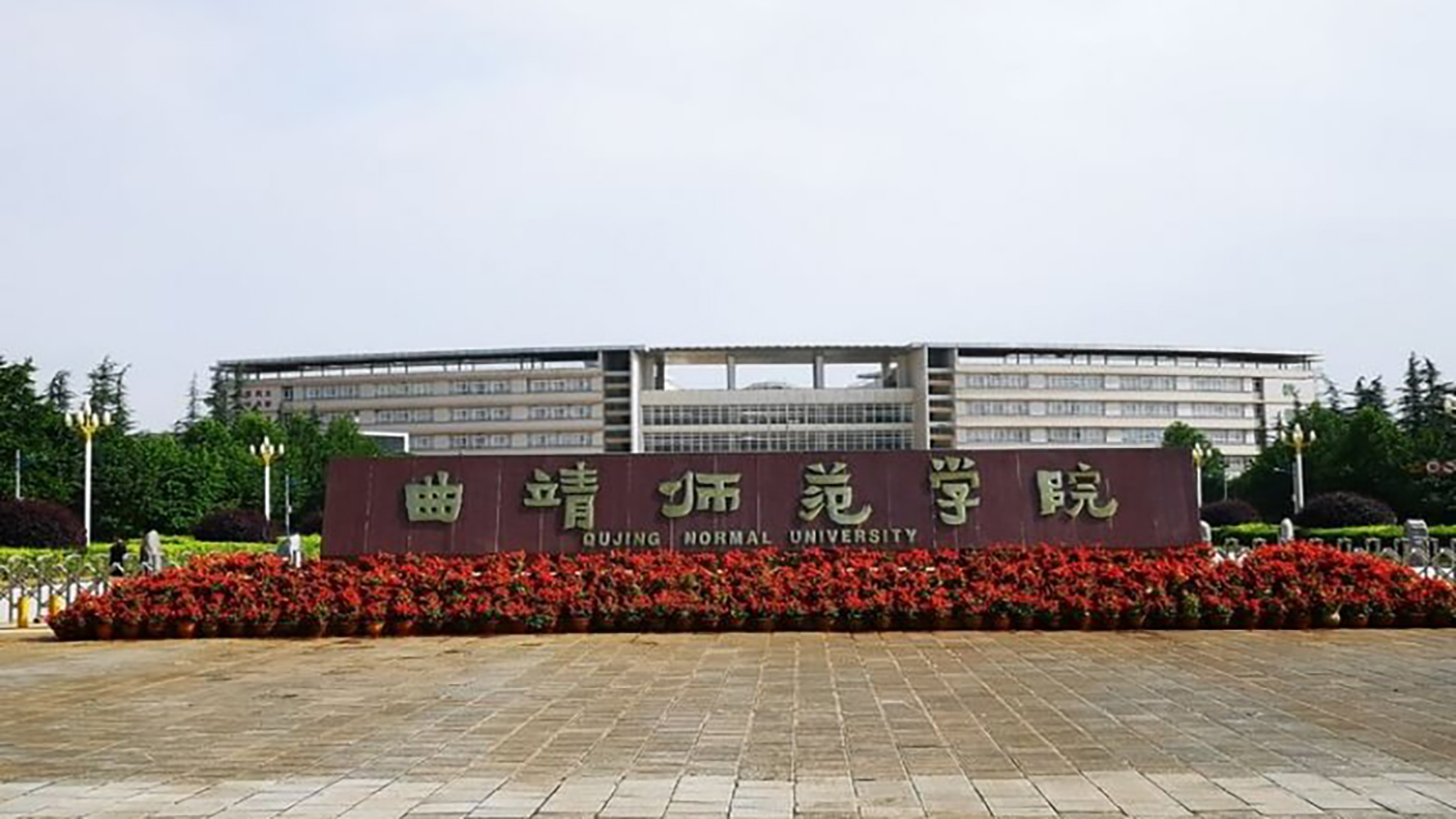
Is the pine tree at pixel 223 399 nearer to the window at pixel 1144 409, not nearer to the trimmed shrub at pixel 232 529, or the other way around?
the trimmed shrub at pixel 232 529

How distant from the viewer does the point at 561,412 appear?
79062mm

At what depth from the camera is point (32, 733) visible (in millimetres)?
7285

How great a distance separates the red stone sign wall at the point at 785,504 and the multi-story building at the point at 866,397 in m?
58.1

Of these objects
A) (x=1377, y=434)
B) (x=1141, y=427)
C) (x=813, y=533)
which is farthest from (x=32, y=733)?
(x=1141, y=427)

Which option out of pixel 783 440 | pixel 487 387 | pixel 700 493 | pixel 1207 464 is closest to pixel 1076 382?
pixel 1207 464

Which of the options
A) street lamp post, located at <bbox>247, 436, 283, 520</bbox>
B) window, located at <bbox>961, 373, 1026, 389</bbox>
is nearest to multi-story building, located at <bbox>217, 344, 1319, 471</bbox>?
window, located at <bbox>961, 373, 1026, 389</bbox>

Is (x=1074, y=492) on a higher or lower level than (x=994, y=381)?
lower

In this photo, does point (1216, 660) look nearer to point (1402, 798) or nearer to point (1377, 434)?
point (1402, 798)

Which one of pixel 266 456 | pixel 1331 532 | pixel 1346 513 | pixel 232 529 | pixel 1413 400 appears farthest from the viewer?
pixel 1413 400

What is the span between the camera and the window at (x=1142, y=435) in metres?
79.2

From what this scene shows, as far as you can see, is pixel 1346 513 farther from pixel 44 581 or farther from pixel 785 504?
pixel 44 581

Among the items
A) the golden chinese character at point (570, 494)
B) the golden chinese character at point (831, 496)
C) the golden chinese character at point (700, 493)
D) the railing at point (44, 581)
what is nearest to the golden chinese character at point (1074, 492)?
the golden chinese character at point (831, 496)

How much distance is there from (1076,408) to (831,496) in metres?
67.4

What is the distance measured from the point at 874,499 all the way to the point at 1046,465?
194 cm
